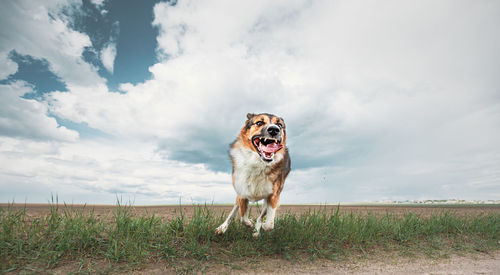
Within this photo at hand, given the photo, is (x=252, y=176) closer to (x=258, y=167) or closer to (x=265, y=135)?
(x=258, y=167)

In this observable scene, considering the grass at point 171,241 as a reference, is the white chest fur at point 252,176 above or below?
above

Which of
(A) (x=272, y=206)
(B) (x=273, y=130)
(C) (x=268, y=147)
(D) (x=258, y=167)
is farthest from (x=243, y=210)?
(B) (x=273, y=130)

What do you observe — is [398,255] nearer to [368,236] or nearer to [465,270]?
[368,236]

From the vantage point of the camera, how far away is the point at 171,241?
523 centimetres

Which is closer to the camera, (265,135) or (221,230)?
(265,135)

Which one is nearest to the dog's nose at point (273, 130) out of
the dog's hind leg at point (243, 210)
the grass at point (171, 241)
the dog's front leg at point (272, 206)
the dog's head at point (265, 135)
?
the dog's head at point (265, 135)

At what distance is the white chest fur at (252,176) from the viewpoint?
17.7 ft

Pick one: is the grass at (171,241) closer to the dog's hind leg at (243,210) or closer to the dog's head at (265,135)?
the dog's hind leg at (243,210)

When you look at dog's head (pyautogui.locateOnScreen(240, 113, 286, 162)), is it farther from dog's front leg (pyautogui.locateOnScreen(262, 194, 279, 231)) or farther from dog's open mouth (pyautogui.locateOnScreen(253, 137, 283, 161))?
dog's front leg (pyautogui.locateOnScreen(262, 194, 279, 231))

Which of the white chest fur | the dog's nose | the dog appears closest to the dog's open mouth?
the dog

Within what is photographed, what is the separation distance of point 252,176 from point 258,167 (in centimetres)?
22

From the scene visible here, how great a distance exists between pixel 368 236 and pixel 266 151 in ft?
13.0

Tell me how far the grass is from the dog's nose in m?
2.27

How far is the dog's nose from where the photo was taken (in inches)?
186
